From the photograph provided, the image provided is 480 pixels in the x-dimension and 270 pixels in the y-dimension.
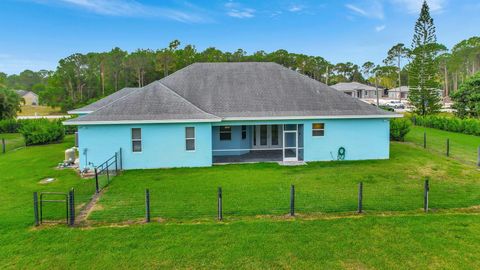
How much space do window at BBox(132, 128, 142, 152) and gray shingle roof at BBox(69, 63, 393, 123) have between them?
0.71 metres

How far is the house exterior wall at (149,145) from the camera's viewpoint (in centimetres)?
1552

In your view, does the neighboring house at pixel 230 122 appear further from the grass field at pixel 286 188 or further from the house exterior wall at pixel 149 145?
the grass field at pixel 286 188

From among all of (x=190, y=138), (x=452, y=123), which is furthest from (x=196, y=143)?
(x=452, y=123)

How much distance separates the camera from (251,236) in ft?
26.5

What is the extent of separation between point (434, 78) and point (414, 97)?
107 inches

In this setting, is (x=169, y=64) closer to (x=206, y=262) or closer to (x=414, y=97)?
(x=414, y=97)

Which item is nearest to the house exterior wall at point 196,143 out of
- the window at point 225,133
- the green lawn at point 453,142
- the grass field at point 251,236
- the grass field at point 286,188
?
the grass field at point 286,188

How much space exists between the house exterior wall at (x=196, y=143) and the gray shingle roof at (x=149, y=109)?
43 centimetres

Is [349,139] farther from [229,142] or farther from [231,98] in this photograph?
[231,98]

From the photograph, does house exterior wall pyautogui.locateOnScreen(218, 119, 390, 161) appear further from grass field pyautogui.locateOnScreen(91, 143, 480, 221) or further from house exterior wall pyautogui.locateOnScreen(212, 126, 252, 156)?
house exterior wall pyautogui.locateOnScreen(212, 126, 252, 156)

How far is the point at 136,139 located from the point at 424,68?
31.7 m

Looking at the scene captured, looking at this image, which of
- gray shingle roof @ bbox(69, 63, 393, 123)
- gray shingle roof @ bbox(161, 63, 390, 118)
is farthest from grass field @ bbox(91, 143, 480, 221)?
gray shingle roof @ bbox(161, 63, 390, 118)

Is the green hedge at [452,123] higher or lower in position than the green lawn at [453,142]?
higher

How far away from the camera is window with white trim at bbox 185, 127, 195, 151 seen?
16125 millimetres
